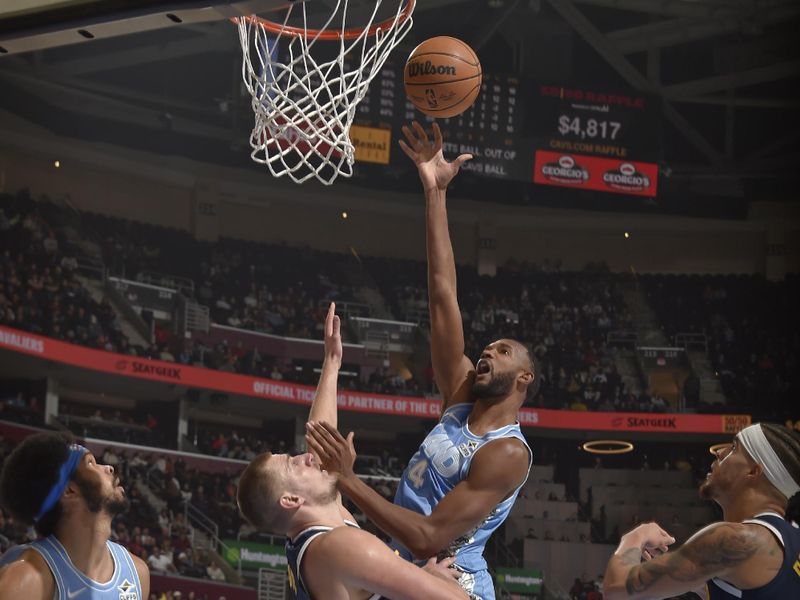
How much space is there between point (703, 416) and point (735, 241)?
4.44 meters

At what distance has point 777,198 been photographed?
69.6 ft

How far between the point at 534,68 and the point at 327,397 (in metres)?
17.1

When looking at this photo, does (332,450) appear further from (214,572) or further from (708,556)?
(214,572)

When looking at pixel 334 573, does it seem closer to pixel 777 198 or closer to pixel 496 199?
pixel 496 199

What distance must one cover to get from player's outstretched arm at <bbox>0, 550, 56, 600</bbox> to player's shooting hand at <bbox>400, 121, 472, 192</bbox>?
6.74ft

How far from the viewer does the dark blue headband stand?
3.33m

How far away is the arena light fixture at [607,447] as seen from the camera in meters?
19.4

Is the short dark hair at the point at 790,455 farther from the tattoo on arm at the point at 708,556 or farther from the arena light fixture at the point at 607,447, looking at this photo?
the arena light fixture at the point at 607,447

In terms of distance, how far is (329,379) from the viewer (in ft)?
→ 13.7

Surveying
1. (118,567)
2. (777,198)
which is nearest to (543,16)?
(777,198)

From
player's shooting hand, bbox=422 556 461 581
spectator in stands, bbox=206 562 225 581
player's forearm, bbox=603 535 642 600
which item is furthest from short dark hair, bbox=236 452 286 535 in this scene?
spectator in stands, bbox=206 562 225 581

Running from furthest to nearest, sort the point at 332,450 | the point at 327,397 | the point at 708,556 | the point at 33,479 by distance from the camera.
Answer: the point at 327,397 → the point at 33,479 → the point at 332,450 → the point at 708,556

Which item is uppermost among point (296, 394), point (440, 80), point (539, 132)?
point (539, 132)

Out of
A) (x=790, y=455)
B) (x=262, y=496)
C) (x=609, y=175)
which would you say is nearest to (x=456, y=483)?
(x=262, y=496)
